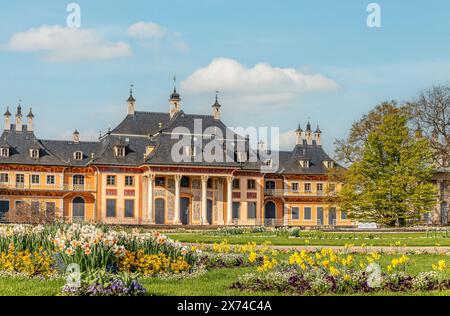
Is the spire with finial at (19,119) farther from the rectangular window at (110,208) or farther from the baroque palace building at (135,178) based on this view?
the rectangular window at (110,208)

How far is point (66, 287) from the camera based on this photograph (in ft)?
39.5

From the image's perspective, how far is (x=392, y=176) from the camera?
174 feet

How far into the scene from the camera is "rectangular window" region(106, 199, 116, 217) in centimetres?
6088

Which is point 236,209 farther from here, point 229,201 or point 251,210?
point 229,201

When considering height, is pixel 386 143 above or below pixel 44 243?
above

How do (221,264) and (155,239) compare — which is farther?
(221,264)

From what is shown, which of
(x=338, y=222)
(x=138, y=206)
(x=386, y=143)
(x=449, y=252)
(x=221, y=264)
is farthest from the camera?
(x=338, y=222)

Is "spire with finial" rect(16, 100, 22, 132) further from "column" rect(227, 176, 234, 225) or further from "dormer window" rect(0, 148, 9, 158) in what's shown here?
"column" rect(227, 176, 234, 225)

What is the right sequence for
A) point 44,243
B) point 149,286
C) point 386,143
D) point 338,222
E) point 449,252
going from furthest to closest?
point 338,222 → point 386,143 → point 449,252 → point 44,243 → point 149,286

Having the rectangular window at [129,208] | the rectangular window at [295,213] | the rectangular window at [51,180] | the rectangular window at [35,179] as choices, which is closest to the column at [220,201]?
the rectangular window at [129,208]

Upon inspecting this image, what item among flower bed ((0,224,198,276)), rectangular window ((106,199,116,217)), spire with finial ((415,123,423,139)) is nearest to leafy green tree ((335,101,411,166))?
spire with finial ((415,123,423,139))
